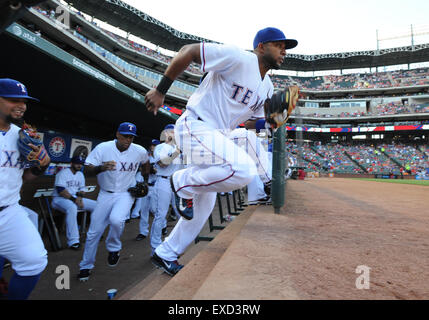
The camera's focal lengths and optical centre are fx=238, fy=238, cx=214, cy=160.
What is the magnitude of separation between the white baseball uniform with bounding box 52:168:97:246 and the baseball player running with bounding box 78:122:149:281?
0.88 m

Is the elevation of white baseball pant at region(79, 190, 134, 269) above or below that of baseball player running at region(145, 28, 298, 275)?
below

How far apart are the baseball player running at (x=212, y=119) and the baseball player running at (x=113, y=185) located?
1.67m

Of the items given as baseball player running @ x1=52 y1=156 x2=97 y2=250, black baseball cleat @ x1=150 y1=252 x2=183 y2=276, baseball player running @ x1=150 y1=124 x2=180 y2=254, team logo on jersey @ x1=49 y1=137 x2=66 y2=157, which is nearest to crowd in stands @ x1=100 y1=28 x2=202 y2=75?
team logo on jersey @ x1=49 y1=137 x2=66 y2=157

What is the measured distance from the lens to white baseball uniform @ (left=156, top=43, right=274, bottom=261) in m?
1.58

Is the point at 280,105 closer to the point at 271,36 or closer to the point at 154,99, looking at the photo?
the point at 271,36

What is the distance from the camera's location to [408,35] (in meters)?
41.4

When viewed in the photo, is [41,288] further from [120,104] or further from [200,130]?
[120,104]

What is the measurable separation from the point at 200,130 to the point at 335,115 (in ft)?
149

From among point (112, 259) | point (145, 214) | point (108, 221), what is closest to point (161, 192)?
point (145, 214)

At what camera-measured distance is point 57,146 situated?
202 inches

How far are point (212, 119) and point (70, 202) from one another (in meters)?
3.62

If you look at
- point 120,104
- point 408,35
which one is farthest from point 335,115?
point 120,104

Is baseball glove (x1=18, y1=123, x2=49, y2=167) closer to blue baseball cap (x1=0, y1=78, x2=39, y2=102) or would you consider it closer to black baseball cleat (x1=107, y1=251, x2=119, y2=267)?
blue baseball cap (x1=0, y1=78, x2=39, y2=102)

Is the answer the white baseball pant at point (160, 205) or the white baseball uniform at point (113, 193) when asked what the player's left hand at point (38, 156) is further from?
the white baseball pant at point (160, 205)
